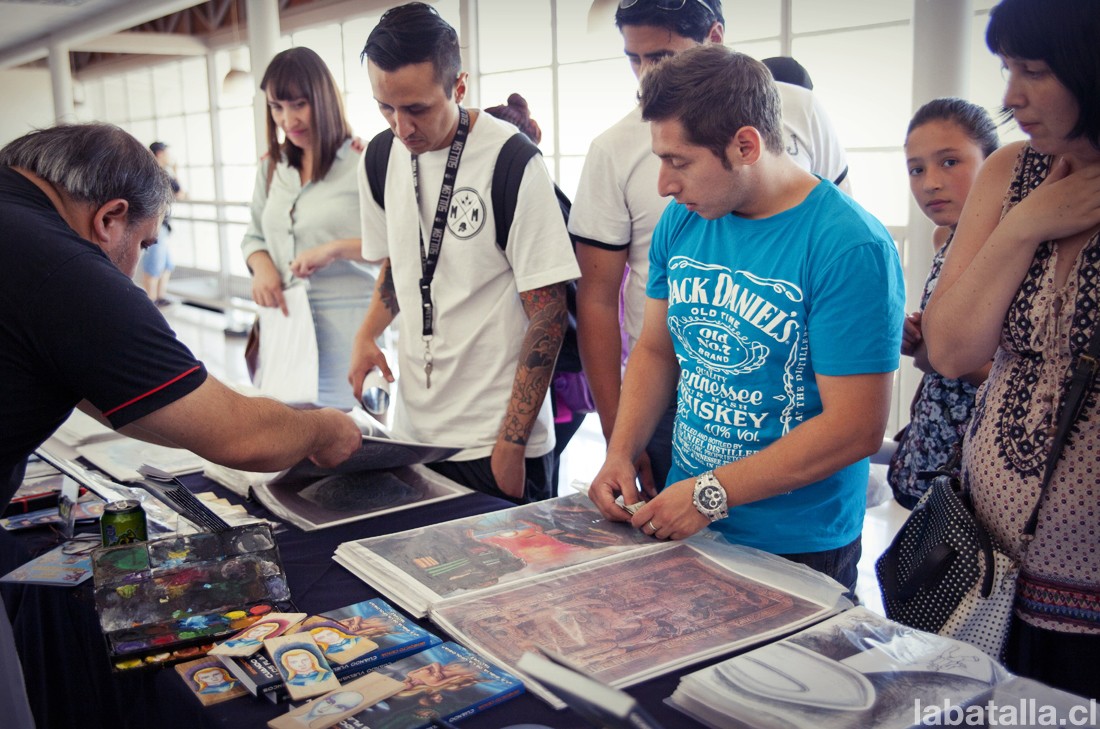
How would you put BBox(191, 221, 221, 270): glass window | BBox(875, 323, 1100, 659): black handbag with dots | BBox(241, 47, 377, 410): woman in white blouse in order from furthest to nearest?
BBox(191, 221, 221, 270): glass window, BBox(241, 47, 377, 410): woman in white blouse, BBox(875, 323, 1100, 659): black handbag with dots

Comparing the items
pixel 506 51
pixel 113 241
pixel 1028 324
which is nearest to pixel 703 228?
pixel 1028 324

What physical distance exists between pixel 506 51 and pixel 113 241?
5811 mm

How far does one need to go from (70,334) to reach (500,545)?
66 centimetres

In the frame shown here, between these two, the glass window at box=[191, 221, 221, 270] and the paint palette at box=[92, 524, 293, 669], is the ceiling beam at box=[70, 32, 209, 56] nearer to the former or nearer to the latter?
the glass window at box=[191, 221, 221, 270]

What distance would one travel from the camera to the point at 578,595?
120 cm

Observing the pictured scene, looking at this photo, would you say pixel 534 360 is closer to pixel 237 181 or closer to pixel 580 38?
pixel 580 38

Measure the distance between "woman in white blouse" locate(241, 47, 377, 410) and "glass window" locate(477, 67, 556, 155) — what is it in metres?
3.79

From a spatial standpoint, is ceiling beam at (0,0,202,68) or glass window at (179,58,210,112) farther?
glass window at (179,58,210,112)

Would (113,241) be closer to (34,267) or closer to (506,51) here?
(34,267)

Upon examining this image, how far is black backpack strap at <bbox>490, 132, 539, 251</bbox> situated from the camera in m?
1.90

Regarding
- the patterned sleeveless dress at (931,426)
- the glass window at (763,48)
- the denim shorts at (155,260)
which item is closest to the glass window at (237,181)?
the denim shorts at (155,260)

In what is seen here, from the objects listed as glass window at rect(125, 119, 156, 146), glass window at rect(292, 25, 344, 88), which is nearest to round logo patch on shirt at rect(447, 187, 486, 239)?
glass window at rect(292, 25, 344, 88)

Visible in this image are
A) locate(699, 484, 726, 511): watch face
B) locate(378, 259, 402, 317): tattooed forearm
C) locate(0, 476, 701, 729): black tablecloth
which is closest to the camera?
locate(0, 476, 701, 729): black tablecloth

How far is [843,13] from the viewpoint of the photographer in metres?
4.59
